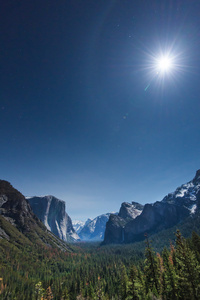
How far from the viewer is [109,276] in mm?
98688

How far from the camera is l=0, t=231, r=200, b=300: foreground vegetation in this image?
79.7 ft

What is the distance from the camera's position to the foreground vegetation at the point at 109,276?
24.3 m

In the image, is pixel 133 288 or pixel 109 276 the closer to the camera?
pixel 133 288

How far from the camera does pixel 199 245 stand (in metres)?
47.5

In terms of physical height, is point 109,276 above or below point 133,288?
below

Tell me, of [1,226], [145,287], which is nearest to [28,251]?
[1,226]

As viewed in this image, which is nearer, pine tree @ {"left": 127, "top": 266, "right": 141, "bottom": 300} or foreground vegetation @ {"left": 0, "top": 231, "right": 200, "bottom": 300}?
foreground vegetation @ {"left": 0, "top": 231, "right": 200, "bottom": 300}

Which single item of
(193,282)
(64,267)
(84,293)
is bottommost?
(64,267)

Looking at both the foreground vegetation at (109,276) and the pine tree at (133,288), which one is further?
the pine tree at (133,288)

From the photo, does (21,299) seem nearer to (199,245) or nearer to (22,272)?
(22,272)

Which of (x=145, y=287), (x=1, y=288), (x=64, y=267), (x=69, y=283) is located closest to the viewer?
(x=145, y=287)

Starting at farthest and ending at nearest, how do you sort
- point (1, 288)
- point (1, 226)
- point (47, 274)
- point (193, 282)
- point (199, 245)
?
point (1, 226), point (47, 274), point (1, 288), point (199, 245), point (193, 282)

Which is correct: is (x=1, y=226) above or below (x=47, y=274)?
above

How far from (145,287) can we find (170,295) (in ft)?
26.5
